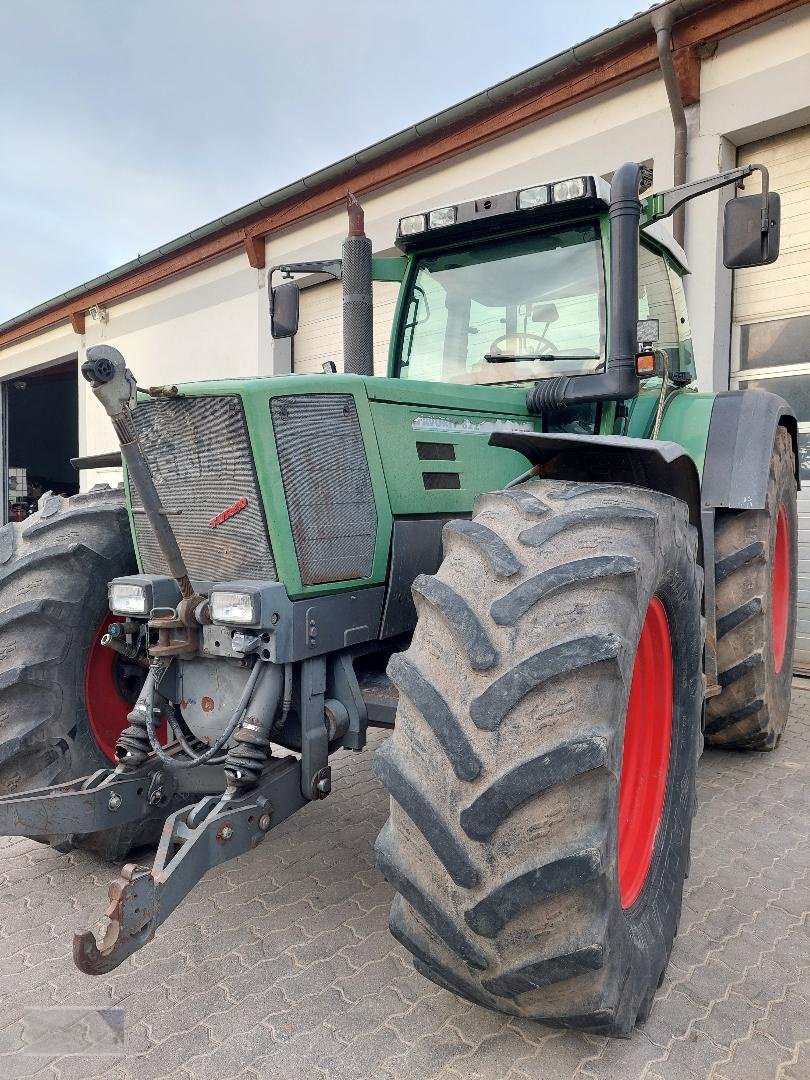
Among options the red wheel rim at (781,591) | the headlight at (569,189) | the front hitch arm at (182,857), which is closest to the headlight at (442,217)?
the headlight at (569,189)

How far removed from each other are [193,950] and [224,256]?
31.6 ft

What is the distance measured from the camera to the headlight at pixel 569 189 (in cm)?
272

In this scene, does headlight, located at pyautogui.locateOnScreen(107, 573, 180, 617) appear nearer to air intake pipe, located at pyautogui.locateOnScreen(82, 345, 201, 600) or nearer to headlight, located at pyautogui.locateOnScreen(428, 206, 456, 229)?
air intake pipe, located at pyautogui.locateOnScreen(82, 345, 201, 600)

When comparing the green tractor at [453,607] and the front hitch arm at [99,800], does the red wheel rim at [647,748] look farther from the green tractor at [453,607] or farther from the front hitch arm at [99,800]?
the front hitch arm at [99,800]

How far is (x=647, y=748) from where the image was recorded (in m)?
2.27

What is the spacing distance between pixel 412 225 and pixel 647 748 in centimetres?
216

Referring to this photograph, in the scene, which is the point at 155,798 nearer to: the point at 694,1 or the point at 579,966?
the point at 579,966

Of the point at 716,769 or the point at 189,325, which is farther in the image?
the point at 189,325

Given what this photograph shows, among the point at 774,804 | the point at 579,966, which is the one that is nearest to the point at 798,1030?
the point at 579,966

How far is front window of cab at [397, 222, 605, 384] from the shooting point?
2.93 metres

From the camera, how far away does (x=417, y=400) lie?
2512mm

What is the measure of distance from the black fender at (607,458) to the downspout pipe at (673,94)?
3.65 meters

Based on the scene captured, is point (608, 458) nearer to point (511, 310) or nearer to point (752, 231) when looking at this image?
point (511, 310)

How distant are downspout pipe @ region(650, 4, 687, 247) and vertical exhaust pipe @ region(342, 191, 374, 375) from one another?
3203 millimetres
